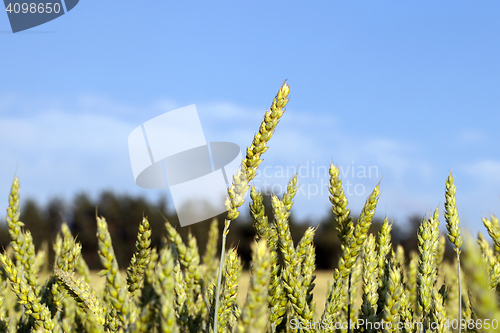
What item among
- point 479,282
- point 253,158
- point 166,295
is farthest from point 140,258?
point 479,282

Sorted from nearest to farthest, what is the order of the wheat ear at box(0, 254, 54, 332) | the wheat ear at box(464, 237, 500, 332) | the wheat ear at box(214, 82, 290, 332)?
the wheat ear at box(464, 237, 500, 332), the wheat ear at box(214, 82, 290, 332), the wheat ear at box(0, 254, 54, 332)

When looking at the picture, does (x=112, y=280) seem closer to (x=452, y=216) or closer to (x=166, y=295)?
(x=166, y=295)

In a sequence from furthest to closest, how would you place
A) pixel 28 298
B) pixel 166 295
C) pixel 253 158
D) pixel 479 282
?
pixel 28 298 → pixel 253 158 → pixel 166 295 → pixel 479 282

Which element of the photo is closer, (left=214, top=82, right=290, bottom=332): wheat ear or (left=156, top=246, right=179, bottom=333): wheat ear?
(left=156, top=246, right=179, bottom=333): wheat ear

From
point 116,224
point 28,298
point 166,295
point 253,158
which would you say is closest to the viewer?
point 166,295

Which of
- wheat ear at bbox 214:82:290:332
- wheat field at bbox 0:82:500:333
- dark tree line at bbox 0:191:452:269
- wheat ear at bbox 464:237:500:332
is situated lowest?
dark tree line at bbox 0:191:452:269

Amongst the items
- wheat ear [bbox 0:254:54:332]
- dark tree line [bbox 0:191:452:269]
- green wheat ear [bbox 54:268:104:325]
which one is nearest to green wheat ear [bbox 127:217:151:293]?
green wheat ear [bbox 54:268:104:325]

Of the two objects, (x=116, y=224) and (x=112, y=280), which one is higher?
(x=112, y=280)

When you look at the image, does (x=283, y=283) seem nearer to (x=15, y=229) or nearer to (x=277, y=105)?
(x=277, y=105)

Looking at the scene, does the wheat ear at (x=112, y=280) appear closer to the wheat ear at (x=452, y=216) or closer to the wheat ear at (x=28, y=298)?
the wheat ear at (x=28, y=298)

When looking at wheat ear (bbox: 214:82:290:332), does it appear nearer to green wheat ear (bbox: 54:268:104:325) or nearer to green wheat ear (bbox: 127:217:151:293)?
green wheat ear (bbox: 127:217:151:293)

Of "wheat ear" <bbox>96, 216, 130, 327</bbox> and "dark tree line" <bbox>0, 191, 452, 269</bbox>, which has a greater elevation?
"wheat ear" <bbox>96, 216, 130, 327</bbox>

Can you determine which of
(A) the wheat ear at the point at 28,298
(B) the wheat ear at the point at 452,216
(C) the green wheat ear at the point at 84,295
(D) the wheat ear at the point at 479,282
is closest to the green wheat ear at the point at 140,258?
(C) the green wheat ear at the point at 84,295

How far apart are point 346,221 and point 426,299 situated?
0.63m
